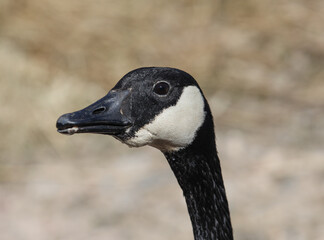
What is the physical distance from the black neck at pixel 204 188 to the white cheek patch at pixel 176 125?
109mm

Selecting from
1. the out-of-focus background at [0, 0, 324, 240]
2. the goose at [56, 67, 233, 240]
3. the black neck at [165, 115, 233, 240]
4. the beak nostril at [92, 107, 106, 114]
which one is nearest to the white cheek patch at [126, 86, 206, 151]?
the goose at [56, 67, 233, 240]

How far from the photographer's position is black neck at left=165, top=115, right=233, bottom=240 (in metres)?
3.59

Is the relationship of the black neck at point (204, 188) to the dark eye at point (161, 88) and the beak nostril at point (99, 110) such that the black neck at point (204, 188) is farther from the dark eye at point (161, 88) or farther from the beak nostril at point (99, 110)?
the beak nostril at point (99, 110)

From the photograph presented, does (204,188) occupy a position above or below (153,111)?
below

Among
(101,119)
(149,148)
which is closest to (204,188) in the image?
(101,119)

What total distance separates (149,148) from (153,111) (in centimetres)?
445

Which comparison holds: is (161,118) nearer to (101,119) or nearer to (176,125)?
(176,125)

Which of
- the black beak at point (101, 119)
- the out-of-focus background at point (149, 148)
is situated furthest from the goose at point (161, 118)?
the out-of-focus background at point (149, 148)

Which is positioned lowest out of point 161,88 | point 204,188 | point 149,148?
point 204,188

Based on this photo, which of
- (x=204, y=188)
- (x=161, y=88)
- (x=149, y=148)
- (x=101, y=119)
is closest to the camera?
(x=101, y=119)

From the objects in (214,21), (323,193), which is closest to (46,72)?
(214,21)

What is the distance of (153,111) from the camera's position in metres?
3.46

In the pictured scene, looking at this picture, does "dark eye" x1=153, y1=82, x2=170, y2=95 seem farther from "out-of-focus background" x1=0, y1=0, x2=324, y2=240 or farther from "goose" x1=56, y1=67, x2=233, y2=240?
"out-of-focus background" x1=0, y1=0, x2=324, y2=240

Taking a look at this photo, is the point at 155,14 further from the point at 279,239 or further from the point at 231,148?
the point at 279,239
